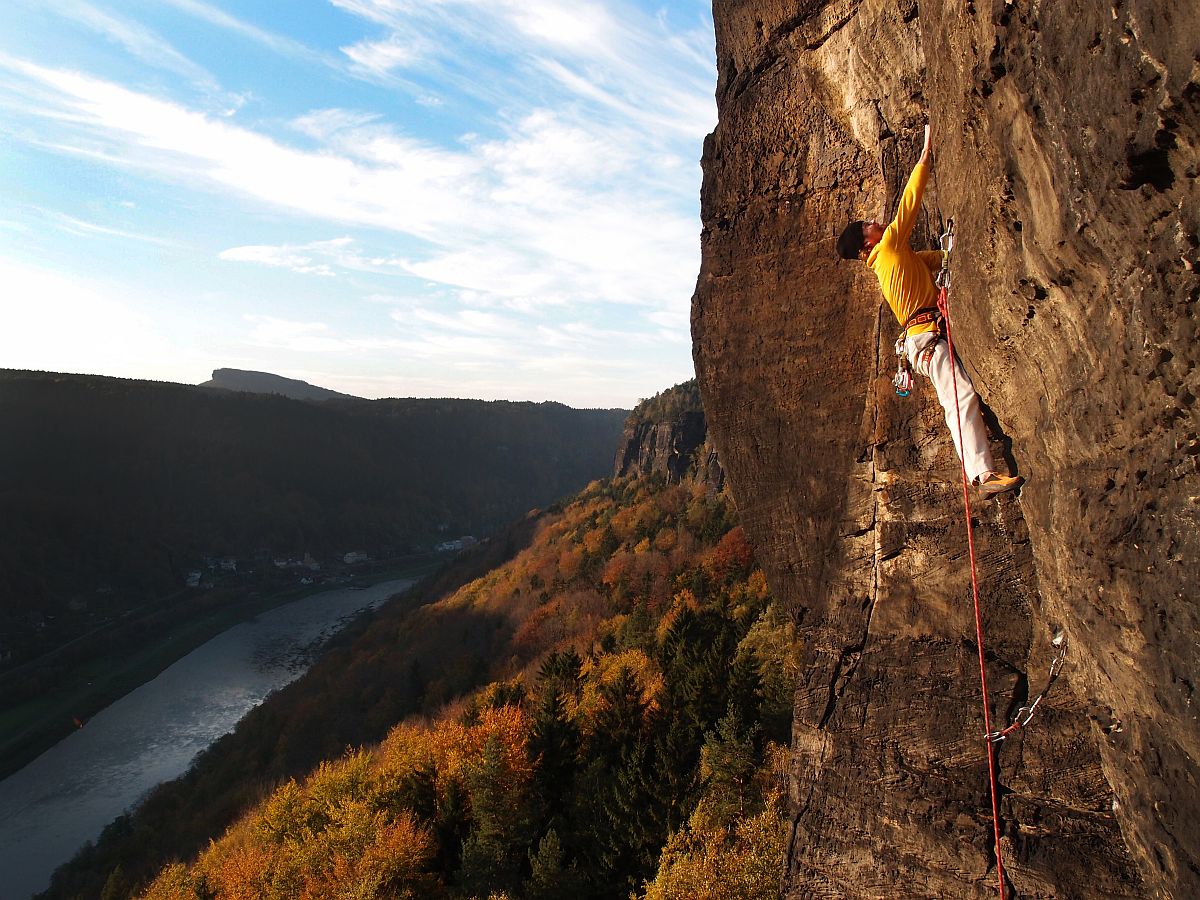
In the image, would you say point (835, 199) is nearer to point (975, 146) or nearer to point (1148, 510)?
point (975, 146)

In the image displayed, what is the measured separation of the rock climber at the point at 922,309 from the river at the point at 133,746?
42.4 m

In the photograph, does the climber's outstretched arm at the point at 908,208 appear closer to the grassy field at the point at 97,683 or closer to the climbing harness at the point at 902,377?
the climbing harness at the point at 902,377

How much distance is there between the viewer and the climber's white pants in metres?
4.64

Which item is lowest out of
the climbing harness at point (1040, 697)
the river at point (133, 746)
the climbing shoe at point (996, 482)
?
the river at point (133, 746)

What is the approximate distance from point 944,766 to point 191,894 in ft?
90.6

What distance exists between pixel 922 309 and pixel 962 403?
69 centimetres

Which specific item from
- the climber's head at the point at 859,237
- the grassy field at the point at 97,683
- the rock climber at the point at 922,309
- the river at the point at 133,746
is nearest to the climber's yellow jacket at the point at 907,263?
the rock climber at the point at 922,309

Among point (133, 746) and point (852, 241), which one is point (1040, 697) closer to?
point (852, 241)

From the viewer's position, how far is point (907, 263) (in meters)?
4.73

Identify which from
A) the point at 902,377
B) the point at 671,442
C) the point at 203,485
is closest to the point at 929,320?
the point at 902,377

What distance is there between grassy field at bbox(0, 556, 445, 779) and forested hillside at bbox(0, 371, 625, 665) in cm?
896

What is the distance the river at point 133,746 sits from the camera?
35.2 m

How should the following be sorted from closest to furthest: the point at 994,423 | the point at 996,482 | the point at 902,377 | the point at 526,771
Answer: the point at 996,482 < the point at 994,423 < the point at 902,377 < the point at 526,771

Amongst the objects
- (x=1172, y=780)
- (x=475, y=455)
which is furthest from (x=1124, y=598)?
(x=475, y=455)
